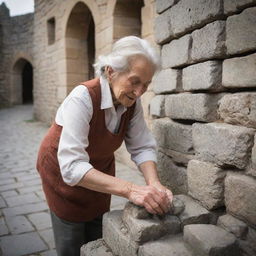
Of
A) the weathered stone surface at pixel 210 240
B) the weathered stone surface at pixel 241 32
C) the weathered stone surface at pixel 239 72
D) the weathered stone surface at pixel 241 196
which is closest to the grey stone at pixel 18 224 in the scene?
the weathered stone surface at pixel 210 240

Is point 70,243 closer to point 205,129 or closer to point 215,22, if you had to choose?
point 205,129

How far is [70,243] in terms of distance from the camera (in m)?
1.90

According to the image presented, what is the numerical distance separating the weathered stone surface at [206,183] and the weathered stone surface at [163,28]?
899 millimetres

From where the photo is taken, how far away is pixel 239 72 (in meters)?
1.52

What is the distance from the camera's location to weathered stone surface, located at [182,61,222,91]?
1662 mm

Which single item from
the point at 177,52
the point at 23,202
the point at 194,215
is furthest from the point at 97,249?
the point at 23,202

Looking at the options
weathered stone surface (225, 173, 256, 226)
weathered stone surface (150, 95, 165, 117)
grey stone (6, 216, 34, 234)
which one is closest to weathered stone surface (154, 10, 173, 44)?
weathered stone surface (150, 95, 165, 117)

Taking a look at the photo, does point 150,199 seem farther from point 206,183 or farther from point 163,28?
point 163,28

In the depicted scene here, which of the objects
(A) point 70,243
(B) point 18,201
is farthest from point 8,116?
(A) point 70,243

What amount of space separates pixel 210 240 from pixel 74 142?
822mm

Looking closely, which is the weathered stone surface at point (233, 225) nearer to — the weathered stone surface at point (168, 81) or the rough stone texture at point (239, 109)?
the rough stone texture at point (239, 109)

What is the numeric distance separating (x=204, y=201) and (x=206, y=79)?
2.35ft

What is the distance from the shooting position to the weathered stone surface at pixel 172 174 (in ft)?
6.62

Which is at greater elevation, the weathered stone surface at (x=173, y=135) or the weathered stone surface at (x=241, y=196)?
the weathered stone surface at (x=173, y=135)
